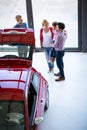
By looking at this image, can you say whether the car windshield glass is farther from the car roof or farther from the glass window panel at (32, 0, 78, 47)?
the glass window panel at (32, 0, 78, 47)

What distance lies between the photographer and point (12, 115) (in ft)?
11.3

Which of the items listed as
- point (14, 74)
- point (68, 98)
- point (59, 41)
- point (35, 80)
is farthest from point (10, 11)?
point (14, 74)

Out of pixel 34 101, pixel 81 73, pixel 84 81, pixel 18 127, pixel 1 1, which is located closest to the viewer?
pixel 18 127

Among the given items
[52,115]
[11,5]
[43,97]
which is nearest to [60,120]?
[52,115]

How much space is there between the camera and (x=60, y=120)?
480 cm

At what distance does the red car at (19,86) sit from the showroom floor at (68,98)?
0.63 m

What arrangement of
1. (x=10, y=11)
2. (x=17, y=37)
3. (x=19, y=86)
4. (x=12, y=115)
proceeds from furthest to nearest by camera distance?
(x=10, y=11) < (x=17, y=37) < (x=19, y=86) < (x=12, y=115)

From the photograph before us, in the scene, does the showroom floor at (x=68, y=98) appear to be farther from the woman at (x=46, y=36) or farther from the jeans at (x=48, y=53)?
the woman at (x=46, y=36)

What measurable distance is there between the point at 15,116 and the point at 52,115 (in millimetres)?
1642

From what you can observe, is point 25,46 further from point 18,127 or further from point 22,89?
point 18,127

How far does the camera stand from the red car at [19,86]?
3.44 metres

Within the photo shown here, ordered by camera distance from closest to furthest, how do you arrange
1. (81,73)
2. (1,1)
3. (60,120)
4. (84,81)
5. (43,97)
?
(43,97), (60,120), (84,81), (81,73), (1,1)

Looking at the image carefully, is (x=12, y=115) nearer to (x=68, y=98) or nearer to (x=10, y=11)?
(x=68, y=98)

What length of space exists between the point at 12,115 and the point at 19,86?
0.41 m
